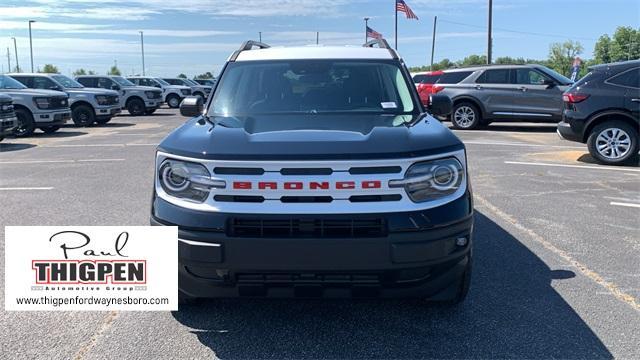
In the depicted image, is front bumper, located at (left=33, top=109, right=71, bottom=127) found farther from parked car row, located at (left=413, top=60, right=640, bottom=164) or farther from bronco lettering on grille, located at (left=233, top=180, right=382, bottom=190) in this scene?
bronco lettering on grille, located at (left=233, top=180, right=382, bottom=190)

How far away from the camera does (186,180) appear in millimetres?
3068

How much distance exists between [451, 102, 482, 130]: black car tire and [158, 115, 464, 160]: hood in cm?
1297

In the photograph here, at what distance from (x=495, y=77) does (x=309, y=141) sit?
13999 mm

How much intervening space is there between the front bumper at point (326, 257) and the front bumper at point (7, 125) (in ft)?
39.6

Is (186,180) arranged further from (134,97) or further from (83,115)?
(134,97)

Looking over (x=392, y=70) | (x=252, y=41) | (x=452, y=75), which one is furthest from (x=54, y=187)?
(x=452, y=75)

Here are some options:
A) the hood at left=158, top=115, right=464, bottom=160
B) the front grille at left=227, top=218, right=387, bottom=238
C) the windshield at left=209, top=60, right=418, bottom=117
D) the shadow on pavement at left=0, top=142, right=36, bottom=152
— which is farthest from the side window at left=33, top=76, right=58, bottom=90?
the front grille at left=227, top=218, right=387, bottom=238

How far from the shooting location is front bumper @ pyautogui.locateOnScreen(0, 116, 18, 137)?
1321cm

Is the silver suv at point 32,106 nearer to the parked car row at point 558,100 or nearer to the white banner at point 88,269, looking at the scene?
the parked car row at point 558,100

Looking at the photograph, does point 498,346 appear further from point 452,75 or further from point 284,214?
point 452,75

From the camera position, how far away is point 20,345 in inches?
129

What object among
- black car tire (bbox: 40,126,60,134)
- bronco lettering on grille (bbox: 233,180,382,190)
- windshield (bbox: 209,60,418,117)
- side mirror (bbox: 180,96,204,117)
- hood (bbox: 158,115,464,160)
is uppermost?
windshield (bbox: 209,60,418,117)

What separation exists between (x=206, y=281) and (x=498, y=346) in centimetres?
168

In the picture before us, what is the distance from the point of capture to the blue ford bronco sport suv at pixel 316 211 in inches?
114
